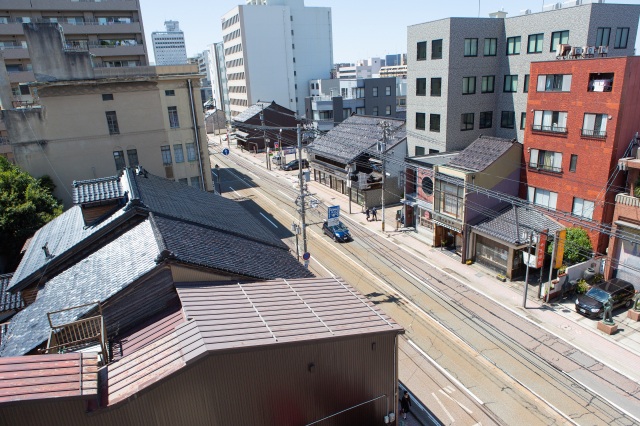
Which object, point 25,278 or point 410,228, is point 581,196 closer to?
point 410,228

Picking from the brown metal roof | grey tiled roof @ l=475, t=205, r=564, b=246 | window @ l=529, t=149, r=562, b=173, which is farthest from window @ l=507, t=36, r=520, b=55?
the brown metal roof

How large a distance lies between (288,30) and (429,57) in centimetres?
6714

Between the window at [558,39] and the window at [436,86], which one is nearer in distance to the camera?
the window at [558,39]

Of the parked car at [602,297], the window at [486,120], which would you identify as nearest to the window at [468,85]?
the window at [486,120]

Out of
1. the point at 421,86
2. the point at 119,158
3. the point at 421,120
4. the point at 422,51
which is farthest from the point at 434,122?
the point at 119,158

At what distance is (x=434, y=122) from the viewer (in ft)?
144

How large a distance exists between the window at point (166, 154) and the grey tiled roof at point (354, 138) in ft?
67.1

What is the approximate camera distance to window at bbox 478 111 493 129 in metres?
43.6

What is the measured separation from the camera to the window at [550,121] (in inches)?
1258

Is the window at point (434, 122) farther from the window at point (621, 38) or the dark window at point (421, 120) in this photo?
the window at point (621, 38)

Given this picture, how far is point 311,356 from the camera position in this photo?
12.8 m

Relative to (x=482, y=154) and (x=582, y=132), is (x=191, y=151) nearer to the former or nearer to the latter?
(x=482, y=154)

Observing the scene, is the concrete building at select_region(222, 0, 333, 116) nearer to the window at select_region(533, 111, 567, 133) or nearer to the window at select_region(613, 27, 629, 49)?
the window at select_region(613, 27, 629, 49)

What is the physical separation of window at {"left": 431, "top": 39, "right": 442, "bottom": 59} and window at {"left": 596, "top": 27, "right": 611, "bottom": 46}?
13.4 metres
